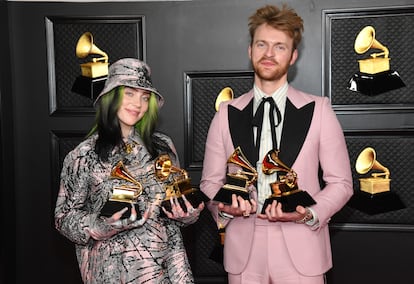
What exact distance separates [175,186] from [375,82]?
4.24 ft

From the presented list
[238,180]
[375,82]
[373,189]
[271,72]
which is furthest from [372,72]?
[238,180]

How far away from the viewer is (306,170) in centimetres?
220

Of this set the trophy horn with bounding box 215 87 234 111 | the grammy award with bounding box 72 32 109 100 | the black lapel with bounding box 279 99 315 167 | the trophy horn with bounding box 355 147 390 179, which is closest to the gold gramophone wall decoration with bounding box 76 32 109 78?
the grammy award with bounding box 72 32 109 100

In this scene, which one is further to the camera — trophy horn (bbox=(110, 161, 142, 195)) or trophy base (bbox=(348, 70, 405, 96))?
trophy base (bbox=(348, 70, 405, 96))

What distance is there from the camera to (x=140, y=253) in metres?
2.17

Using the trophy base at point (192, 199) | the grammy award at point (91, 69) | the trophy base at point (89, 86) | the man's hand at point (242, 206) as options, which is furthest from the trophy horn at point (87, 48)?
the man's hand at point (242, 206)

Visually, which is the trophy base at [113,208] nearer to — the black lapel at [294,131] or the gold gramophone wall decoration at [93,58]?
the black lapel at [294,131]

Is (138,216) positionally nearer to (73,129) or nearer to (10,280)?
(73,129)

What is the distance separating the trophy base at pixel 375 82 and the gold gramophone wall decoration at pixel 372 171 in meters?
0.28

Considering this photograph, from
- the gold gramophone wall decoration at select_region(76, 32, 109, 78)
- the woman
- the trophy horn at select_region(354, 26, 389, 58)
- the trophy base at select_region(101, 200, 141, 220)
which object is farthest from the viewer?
the gold gramophone wall decoration at select_region(76, 32, 109, 78)

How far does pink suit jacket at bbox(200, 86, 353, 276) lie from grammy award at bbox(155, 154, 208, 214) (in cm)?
11

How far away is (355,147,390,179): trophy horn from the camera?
294cm

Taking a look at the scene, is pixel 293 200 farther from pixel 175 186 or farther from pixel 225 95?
pixel 225 95

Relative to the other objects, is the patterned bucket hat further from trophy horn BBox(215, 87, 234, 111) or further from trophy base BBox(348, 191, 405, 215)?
trophy base BBox(348, 191, 405, 215)
